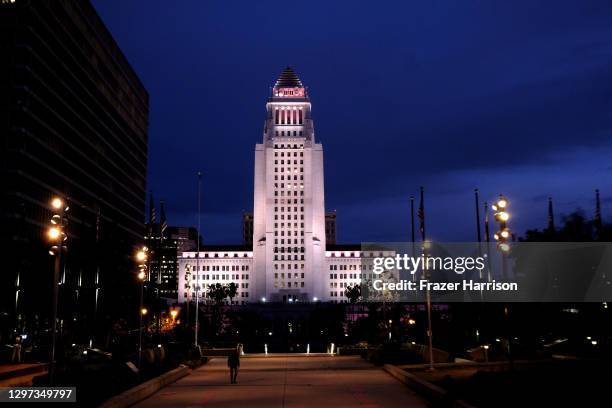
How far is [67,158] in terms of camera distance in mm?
118062

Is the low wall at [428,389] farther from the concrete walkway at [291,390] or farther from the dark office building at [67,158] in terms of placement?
the dark office building at [67,158]

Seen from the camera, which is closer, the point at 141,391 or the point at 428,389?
the point at 428,389

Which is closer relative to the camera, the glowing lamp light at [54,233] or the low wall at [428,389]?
the low wall at [428,389]

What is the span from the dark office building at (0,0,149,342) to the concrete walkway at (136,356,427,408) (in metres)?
26.4

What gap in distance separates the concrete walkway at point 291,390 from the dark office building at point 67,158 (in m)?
26.4

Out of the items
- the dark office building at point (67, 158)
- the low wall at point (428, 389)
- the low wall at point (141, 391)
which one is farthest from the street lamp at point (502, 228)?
the dark office building at point (67, 158)

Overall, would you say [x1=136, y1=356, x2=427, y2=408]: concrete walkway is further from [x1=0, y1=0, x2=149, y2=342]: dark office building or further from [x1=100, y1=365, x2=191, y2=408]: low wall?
[x1=0, y1=0, x2=149, y2=342]: dark office building

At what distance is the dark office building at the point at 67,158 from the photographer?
6881cm

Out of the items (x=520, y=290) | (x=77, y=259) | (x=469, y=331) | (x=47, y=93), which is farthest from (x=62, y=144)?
(x=520, y=290)

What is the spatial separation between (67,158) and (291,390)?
95.4 meters

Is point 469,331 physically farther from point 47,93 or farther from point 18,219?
point 47,93

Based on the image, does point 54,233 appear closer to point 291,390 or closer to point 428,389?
point 291,390

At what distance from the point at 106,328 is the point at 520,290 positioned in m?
42.3

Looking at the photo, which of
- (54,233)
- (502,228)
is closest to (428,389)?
(502,228)
